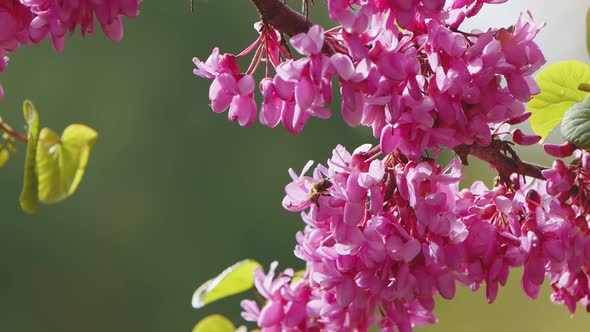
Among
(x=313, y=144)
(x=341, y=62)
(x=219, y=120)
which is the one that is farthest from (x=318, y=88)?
(x=219, y=120)

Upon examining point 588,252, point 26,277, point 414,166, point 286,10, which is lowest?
point 26,277

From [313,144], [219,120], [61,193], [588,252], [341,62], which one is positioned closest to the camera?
[341,62]

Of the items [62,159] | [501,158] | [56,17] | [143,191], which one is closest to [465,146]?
[501,158]

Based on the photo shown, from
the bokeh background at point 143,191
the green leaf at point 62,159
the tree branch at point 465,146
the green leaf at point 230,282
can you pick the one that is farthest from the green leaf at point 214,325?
the bokeh background at point 143,191

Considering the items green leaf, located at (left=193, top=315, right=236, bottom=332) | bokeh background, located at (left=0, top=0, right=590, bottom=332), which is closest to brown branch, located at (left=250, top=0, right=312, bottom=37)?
green leaf, located at (left=193, top=315, right=236, bottom=332)

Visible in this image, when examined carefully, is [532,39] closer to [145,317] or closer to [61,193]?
[61,193]

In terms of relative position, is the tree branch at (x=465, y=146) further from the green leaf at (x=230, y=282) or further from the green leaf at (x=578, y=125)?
the green leaf at (x=230, y=282)
